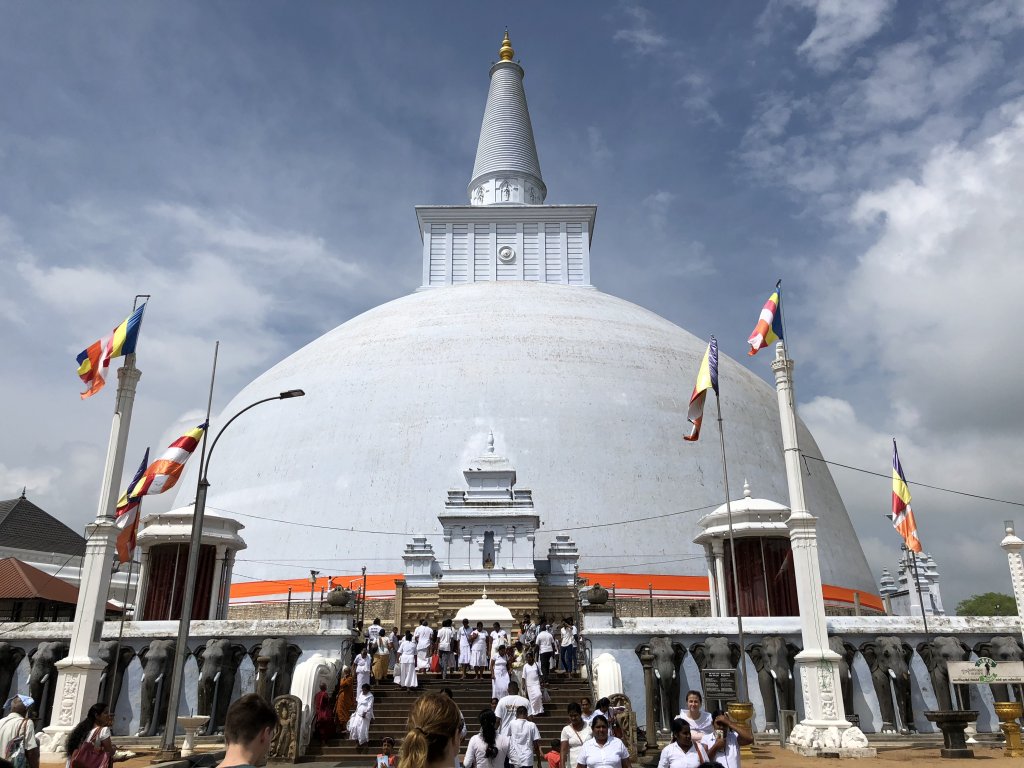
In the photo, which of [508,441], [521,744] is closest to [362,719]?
[521,744]

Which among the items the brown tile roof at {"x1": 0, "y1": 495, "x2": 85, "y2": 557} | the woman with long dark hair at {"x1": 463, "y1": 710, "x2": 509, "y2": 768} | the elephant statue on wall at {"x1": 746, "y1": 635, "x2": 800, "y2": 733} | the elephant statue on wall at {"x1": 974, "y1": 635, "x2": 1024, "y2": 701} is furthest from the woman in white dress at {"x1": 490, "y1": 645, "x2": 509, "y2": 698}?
the brown tile roof at {"x1": 0, "y1": 495, "x2": 85, "y2": 557}

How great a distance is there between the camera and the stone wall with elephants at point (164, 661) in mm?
18328

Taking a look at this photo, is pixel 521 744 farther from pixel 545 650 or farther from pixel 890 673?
pixel 890 673

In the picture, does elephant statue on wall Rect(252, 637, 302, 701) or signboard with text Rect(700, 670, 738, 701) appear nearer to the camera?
signboard with text Rect(700, 670, 738, 701)

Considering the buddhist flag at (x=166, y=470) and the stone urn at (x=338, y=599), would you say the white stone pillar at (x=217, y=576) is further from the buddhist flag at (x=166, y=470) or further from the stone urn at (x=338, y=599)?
the stone urn at (x=338, y=599)

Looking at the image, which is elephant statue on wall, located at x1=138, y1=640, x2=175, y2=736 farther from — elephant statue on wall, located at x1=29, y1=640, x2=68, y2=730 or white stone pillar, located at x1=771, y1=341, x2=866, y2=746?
white stone pillar, located at x1=771, y1=341, x2=866, y2=746

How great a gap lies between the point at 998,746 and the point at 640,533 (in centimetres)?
1404

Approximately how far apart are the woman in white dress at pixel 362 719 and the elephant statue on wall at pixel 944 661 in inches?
482

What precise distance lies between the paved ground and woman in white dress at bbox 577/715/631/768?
7347mm

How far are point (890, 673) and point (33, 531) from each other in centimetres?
3732

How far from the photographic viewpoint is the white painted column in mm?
15766

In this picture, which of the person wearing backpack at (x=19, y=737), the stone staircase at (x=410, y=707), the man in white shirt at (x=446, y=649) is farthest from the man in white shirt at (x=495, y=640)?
the person wearing backpack at (x=19, y=737)

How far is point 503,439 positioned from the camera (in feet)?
102

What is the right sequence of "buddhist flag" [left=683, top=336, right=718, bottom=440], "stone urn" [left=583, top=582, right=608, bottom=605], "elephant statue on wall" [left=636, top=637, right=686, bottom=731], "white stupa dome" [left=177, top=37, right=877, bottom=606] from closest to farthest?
"elephant statue on wall" [left=636, top=637, right=686, bottom=731] < "stone urn" [left=583, top=582, right=608, bottom=605] < "buddhist flag" [left=683, top=336, right=718, bottom=440] < "white stupa dome" [left=177, top=37, right=877, bottom=606]
